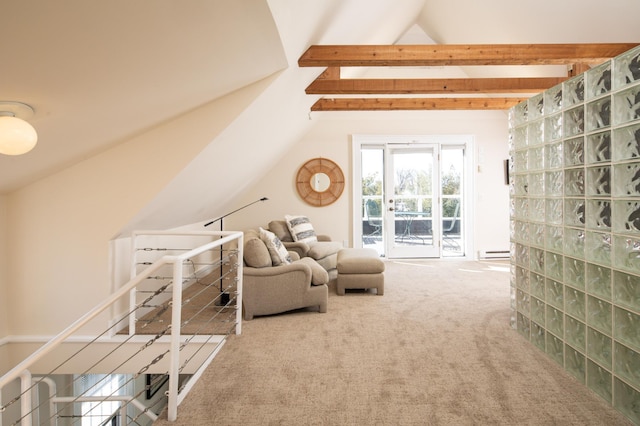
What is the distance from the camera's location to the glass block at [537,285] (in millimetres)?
2635

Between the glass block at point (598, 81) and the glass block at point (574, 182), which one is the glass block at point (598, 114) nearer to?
the glass block at point (598, 81)

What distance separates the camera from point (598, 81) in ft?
6.68

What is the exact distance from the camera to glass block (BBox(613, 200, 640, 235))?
1798mm

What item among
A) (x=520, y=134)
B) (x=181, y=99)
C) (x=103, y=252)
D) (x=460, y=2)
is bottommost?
(x=103, y=252)

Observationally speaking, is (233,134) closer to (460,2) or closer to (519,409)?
(519,409)

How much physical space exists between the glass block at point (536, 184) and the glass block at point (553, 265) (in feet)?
1.48

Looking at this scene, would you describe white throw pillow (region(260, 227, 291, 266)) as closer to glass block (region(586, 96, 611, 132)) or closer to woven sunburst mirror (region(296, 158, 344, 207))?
woven sunburst mirror (region(296, 158, 344, 207))

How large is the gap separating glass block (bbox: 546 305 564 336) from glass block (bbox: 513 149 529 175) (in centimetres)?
110

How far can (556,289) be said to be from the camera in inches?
97.1

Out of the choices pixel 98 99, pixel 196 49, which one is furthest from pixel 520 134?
pixel 98 99

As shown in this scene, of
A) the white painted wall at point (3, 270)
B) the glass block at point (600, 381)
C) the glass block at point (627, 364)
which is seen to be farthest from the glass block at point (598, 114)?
the white painted wall at point (3, 270)

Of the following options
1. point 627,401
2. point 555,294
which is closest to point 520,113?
point 555,294

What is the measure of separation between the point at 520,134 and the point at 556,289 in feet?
4.16

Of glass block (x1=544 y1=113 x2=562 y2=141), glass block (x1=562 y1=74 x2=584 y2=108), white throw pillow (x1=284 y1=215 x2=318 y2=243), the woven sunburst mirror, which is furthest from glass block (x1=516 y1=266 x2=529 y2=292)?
the woven sunburst mirror
